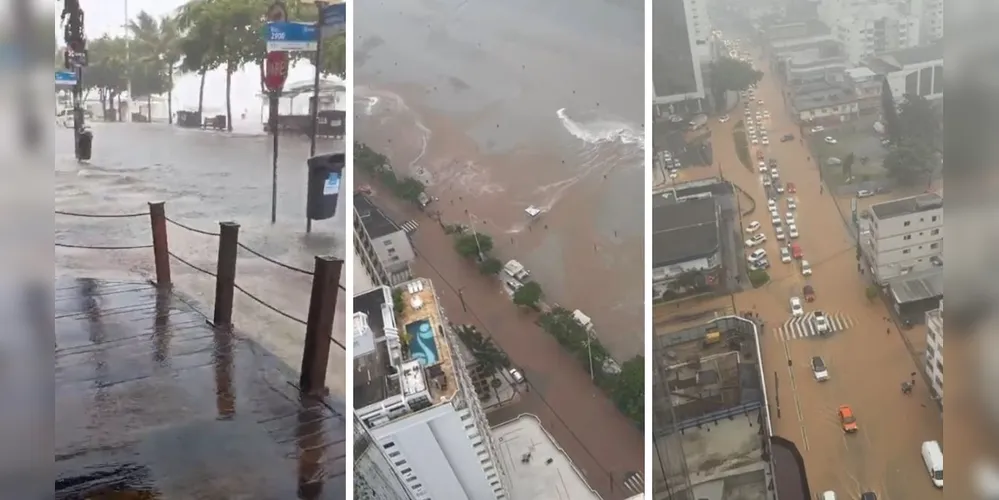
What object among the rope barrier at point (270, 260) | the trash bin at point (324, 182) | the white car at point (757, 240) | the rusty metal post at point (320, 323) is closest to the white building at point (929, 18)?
the white car at point (757, 240)

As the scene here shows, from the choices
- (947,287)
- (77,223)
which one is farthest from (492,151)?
(947,287)

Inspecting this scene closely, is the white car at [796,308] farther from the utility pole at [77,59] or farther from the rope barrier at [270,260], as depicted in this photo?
the utility pole at [77,59]

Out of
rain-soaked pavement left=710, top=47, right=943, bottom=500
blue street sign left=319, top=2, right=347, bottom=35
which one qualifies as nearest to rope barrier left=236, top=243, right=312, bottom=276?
blue street sign left=319, top=2, right=347, bottom=35

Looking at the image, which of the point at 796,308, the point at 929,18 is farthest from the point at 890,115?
the point at 796,308

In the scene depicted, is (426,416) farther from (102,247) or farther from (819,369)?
(819,369)

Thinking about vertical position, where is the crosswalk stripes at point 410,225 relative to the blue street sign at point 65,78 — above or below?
below

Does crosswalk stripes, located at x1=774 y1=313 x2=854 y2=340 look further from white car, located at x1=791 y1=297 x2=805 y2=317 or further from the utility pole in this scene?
the utility pole
